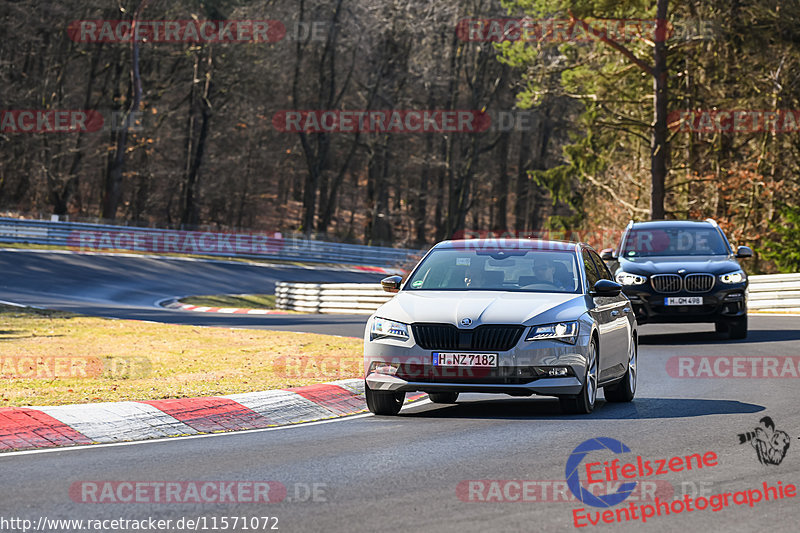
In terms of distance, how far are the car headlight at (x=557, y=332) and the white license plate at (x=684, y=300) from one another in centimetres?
854

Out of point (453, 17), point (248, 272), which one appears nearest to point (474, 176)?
point (453, 17)

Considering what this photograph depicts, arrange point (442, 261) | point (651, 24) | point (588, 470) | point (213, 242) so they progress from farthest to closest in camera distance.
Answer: point (213, 242)
point (651, 24)
point (442, 261)
point (588, 470)

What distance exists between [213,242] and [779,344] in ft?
118

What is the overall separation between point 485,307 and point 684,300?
8.96 m

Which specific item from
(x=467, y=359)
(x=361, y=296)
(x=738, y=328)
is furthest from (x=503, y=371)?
(x=361, y=296)

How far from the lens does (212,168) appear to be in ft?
228

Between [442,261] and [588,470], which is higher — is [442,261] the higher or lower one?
the higher one

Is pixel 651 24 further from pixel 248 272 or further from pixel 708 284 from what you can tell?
pixel 708 284

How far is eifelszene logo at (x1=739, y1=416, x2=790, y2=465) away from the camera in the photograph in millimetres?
8391

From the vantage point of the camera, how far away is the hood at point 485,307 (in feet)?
33.8
